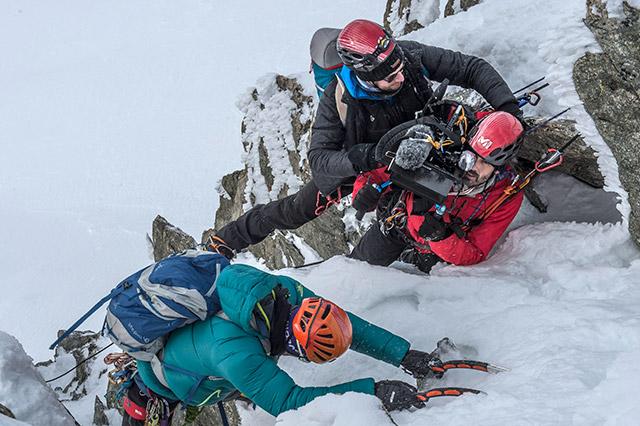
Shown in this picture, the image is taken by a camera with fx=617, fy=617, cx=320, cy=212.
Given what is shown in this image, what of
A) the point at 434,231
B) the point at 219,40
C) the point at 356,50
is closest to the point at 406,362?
the point at 434,231

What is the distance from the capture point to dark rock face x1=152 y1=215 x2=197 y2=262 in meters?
13.6

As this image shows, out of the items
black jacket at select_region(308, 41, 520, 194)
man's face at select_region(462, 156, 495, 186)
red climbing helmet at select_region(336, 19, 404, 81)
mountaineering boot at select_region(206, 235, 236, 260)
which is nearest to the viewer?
man's face at select_region(462, 156, 495, 186)

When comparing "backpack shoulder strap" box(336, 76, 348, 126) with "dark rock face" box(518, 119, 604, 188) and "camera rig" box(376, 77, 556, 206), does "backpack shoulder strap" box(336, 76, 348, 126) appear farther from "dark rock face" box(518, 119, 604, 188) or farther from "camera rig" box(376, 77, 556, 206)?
"dark rock face" box(518, 119, 604, 188)

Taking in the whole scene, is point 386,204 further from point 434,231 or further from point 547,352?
point 547,352

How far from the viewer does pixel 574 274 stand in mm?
4809

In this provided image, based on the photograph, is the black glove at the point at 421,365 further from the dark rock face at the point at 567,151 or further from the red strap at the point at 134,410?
the red strap at the point at 134,410

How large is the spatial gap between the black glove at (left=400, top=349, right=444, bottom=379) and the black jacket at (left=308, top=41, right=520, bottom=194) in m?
1.59

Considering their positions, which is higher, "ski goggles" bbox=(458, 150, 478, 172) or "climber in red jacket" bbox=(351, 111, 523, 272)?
"ski goggles" bbox=(458, 150, 478, 172)

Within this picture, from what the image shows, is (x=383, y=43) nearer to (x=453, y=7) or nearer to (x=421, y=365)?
(x=421, y=365)

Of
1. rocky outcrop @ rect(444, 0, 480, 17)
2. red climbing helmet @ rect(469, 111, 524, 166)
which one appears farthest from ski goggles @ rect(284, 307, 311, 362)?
rocky outcrop @ rect(444, 0, 480, 17)

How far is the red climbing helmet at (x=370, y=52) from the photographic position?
15.8 ft

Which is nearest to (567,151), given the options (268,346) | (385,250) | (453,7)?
(385,250)

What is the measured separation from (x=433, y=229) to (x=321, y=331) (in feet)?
5.17

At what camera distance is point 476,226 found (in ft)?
17.4
